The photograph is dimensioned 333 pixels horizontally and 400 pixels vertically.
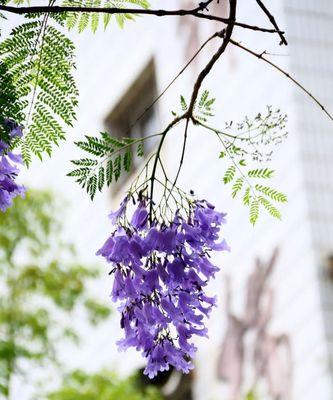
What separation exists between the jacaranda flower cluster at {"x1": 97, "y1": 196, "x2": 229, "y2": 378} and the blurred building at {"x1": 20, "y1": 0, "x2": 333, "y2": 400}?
19.0 ft

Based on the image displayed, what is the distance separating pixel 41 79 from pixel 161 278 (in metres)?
0.26

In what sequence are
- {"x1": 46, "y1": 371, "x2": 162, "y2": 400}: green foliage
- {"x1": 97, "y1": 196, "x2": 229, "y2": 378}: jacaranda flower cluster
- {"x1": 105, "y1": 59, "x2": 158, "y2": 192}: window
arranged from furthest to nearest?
{"x1": 105, "y1": 59, "x2": 158, "y2": 192}: window < {"x1": 46, "y1": 371, "x2": 162, "y2": 400}: green foliage < {"x1": 97, "y1": 196, "x2": 229, "y2": 378}: jacaranda flower cluster

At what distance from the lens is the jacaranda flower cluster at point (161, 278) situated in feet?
3.63

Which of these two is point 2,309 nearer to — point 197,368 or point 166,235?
point 197,368

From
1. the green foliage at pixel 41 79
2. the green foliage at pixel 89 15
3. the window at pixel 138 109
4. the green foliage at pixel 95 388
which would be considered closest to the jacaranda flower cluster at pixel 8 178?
the green foliage at pixel 41 79

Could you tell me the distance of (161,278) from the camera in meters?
1.10

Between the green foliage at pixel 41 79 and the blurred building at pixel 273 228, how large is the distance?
5.77 m

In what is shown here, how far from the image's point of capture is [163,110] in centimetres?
1066

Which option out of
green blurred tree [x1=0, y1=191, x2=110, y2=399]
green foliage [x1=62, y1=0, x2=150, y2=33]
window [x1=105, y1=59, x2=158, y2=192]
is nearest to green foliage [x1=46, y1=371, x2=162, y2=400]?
green blurred tree [x1=0, y1=191, x2=110, y2=399]

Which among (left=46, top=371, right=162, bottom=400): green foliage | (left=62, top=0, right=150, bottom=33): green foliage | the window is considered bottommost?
(left=62, top=0, right=150, bottom=33): green foliage

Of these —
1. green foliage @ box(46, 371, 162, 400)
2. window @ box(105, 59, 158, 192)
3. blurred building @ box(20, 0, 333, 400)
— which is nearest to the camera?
green foliage @ box(46, 371, 162, 400)

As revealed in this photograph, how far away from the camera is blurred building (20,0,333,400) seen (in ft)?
25.8

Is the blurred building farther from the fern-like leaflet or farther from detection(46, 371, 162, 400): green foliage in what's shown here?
the fern-like leaflet

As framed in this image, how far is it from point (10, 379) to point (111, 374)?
905 millimetres
